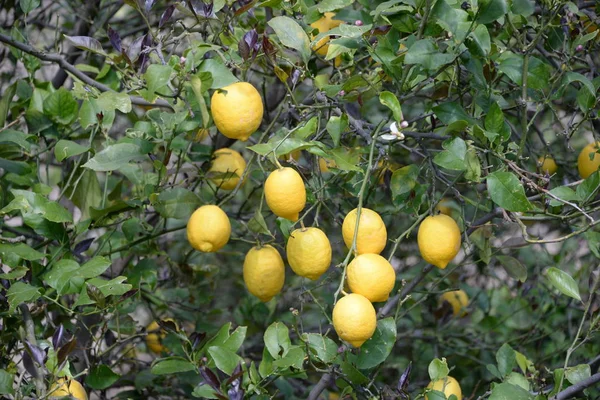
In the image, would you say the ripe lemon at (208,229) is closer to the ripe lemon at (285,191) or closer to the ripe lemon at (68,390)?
the ripe lemon at (285,191)

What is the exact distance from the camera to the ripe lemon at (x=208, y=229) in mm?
1498

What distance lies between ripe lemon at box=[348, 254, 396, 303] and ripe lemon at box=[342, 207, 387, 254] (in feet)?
0.15

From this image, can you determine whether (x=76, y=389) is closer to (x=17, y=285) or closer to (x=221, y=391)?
(x=17, y=285)

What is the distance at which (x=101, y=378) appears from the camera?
1615 mm

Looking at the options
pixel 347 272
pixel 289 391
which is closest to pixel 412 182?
pixel 347 272

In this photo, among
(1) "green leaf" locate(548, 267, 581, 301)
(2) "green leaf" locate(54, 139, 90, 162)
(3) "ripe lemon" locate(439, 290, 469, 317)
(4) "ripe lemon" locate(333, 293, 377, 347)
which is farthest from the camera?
(3) "ripe lemon" locate(439, 290, 469, 317)

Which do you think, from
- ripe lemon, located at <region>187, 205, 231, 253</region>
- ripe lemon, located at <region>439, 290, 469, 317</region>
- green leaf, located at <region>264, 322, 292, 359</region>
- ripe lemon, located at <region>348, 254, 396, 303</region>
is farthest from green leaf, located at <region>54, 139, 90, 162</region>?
ripe lemon, located at <region>439, 290, 469, 317</region>

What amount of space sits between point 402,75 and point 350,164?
0.20 meters

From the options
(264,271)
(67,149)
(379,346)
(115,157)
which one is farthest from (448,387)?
(67,149)

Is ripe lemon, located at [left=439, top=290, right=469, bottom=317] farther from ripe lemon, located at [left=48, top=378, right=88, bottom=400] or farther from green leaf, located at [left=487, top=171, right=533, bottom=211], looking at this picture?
ripe lemon, located at [left=48, top=378, right=88, bottom=400]

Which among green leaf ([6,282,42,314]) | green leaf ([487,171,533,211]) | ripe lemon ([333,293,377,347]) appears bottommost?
green leaf ([6,282,42,314])

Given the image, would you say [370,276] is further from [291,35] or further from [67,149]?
[67,149]

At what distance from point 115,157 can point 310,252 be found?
1.45 feet

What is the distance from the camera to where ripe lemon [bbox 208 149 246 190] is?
1.69 metres
